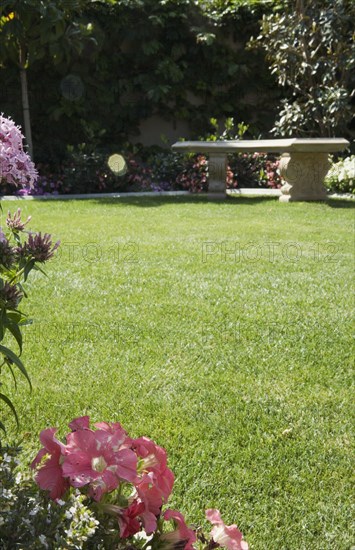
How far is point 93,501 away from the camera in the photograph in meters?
0.99

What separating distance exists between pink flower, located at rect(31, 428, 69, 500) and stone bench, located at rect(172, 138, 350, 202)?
25.1 feet

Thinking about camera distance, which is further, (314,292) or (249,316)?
(314,292)

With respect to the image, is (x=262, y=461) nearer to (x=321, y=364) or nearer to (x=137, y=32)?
(x=321, y=364)

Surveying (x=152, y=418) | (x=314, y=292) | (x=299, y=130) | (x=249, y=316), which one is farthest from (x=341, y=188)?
(x=152, y=418)

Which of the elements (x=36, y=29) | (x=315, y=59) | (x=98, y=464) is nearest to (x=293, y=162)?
(x=315, y=59)

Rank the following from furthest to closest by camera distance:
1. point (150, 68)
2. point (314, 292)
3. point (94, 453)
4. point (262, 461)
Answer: point (150, 68)
point (314, 292)
point (262, 461)
point (94, 453)

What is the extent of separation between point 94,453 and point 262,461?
3.82ft

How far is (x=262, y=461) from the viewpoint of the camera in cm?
202

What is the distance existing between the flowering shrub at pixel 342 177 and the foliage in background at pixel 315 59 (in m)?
0.98

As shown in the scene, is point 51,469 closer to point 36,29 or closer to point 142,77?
point 36,29

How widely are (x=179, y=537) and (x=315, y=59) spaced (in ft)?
34.2

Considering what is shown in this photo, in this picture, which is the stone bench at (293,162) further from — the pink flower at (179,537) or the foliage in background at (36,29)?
the pink flower at (179,537)

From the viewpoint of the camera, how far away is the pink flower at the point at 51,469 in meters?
0.99

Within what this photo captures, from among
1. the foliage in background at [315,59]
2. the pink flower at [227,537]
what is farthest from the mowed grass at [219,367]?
the foliage in background at [315,59]
